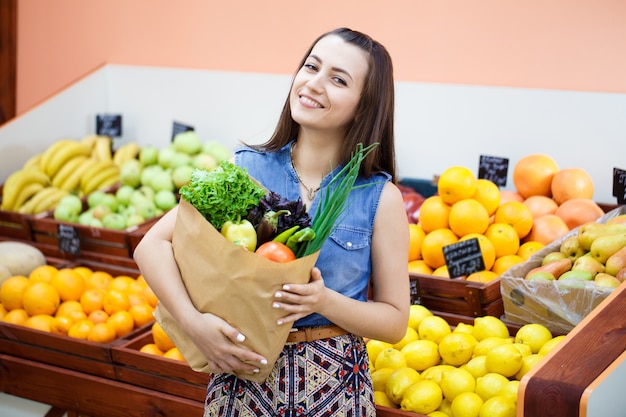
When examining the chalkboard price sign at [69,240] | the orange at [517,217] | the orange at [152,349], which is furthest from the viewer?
the chalkboard price sign at [69,240]

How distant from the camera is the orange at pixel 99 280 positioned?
10.5ft

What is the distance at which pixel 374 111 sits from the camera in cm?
184

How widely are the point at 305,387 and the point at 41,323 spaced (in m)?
1.48

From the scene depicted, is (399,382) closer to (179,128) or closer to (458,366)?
(458,366)

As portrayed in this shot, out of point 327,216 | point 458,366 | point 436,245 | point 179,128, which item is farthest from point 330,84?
point 179,128

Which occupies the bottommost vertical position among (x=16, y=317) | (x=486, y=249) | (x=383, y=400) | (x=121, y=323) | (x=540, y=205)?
(x=16, y=317)

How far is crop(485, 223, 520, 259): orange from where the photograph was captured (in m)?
2.82

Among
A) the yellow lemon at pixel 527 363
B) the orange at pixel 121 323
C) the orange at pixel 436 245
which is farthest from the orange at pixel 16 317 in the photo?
the yellow lemon at pixel 527 363

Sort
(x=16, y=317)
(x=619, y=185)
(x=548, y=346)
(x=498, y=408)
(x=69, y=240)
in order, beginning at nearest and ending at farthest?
(x=498, y=408) < (x=548, y=346) < (x=619, y=185) < (x=16, y=317) < (x=69, y=240)

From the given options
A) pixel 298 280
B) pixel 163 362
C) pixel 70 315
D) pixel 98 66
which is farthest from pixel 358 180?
pixel 98 66

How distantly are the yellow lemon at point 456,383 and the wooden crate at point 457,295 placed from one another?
0.47 m

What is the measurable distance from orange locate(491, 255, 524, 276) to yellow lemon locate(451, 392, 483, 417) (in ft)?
2.63

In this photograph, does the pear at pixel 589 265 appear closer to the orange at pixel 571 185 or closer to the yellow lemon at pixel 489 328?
the yellow lemon at pixel 489 328

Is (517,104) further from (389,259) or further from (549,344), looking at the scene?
(389,259)
